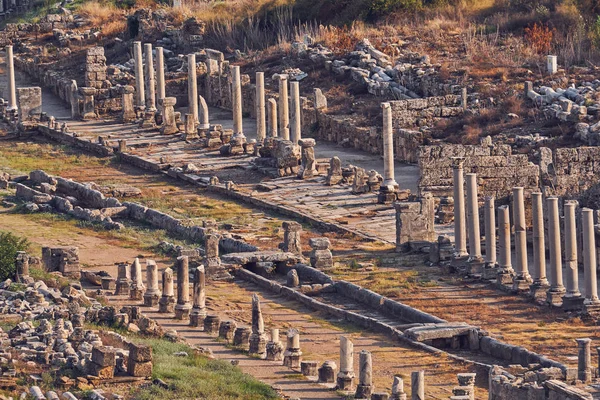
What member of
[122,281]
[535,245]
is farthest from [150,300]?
[535,245]

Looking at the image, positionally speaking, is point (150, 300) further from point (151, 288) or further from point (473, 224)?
point (473, 224)

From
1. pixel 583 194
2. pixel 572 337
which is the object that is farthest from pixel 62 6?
pixel 572 337

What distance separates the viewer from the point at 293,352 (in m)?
45.0

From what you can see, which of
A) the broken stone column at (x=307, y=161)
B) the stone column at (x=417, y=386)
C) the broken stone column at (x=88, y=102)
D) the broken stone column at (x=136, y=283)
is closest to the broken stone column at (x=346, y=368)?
the stone column at (x=417, y=386)

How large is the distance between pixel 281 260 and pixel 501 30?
1147 inches

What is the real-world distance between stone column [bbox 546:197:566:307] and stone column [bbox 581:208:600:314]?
95 cm

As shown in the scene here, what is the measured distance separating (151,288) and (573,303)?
9649mm

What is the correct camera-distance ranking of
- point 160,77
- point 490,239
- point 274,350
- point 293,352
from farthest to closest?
point 160,77 → point 490,239 → point 274,350 → point 293,352

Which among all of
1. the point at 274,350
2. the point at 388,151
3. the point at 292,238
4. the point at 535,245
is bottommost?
the point at 274,350

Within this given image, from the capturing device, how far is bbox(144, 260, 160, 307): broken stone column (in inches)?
2015

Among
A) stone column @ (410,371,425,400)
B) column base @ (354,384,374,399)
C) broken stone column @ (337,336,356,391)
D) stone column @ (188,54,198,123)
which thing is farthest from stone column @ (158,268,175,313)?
stone column @ (188,54,198,123)

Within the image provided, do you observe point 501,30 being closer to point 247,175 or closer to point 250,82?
point 250,82

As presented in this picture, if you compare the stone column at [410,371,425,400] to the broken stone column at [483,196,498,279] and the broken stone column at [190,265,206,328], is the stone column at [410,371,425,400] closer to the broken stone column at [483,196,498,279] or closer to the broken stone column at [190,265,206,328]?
the broken stone column at [190,265,206,328]

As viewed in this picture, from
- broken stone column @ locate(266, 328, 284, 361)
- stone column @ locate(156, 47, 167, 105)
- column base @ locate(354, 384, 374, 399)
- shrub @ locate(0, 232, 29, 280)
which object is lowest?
column base @ locate(354, 384, 374, 399)
